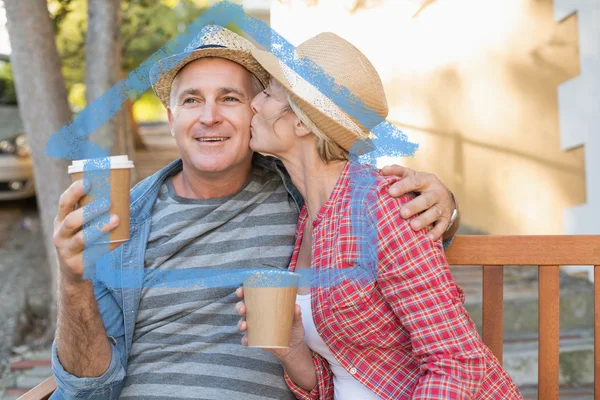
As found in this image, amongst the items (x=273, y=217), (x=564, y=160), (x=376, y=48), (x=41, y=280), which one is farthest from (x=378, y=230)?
(x=41, y=280)

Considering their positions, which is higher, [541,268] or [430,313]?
[541,268]

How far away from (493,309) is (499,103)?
3635mm

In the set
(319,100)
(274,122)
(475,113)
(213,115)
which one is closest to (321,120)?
(319,100)

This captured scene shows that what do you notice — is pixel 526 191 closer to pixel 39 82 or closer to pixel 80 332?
pixel 39 82

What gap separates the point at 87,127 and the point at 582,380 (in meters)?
3.51

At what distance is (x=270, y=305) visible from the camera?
1.75 m

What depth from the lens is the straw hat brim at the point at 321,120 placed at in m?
2.03

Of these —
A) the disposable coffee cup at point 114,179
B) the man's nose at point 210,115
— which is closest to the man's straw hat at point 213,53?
the man's nose at point 210,115

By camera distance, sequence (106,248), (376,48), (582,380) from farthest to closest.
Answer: (582,380), (376,48), (106,248)

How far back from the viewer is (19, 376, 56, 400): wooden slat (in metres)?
2.22

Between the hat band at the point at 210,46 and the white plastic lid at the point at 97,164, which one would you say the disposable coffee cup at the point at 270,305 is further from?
the hat band at the point at 210,46

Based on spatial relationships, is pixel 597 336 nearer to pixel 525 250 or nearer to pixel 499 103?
pixel 525 250

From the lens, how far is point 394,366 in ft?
6.76

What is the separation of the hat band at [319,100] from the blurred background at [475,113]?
1.76 meters
